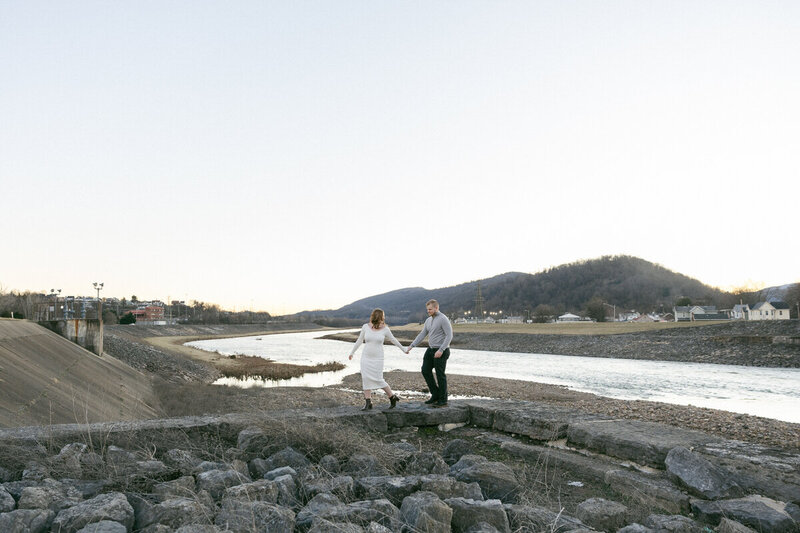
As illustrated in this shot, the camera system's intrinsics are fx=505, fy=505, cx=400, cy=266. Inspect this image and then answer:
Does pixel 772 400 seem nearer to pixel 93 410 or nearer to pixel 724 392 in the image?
pixel 724 392

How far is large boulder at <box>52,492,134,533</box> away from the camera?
9.90 feet

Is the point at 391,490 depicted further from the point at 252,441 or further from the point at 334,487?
the point at 252,441

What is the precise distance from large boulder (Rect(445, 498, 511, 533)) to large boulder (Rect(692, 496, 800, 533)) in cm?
182

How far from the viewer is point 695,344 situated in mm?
37781

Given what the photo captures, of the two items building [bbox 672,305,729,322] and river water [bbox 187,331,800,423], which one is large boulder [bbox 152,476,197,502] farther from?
building [bbox 672,305,729,322]

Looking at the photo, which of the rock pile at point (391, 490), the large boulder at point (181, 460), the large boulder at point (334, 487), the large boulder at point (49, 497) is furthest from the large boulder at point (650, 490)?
the large boulder at point (49, 497)

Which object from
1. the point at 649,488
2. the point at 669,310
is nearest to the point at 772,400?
the point at 649,488

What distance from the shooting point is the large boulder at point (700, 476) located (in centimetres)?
418

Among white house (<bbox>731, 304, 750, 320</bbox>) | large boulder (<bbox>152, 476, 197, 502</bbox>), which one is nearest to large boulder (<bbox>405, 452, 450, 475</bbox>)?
large boulder (<bbox>152, 476, 197, 502</bbox>)

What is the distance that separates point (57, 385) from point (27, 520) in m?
9.88

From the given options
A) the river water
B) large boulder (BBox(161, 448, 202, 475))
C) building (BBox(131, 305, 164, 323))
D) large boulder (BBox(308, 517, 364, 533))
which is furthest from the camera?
building (BBox(131, 305, 164, 323))

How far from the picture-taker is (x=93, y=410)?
10.3 metres

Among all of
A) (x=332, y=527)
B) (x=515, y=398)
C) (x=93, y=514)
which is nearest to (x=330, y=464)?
(x=332, y=527)

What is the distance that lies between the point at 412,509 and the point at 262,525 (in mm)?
937
